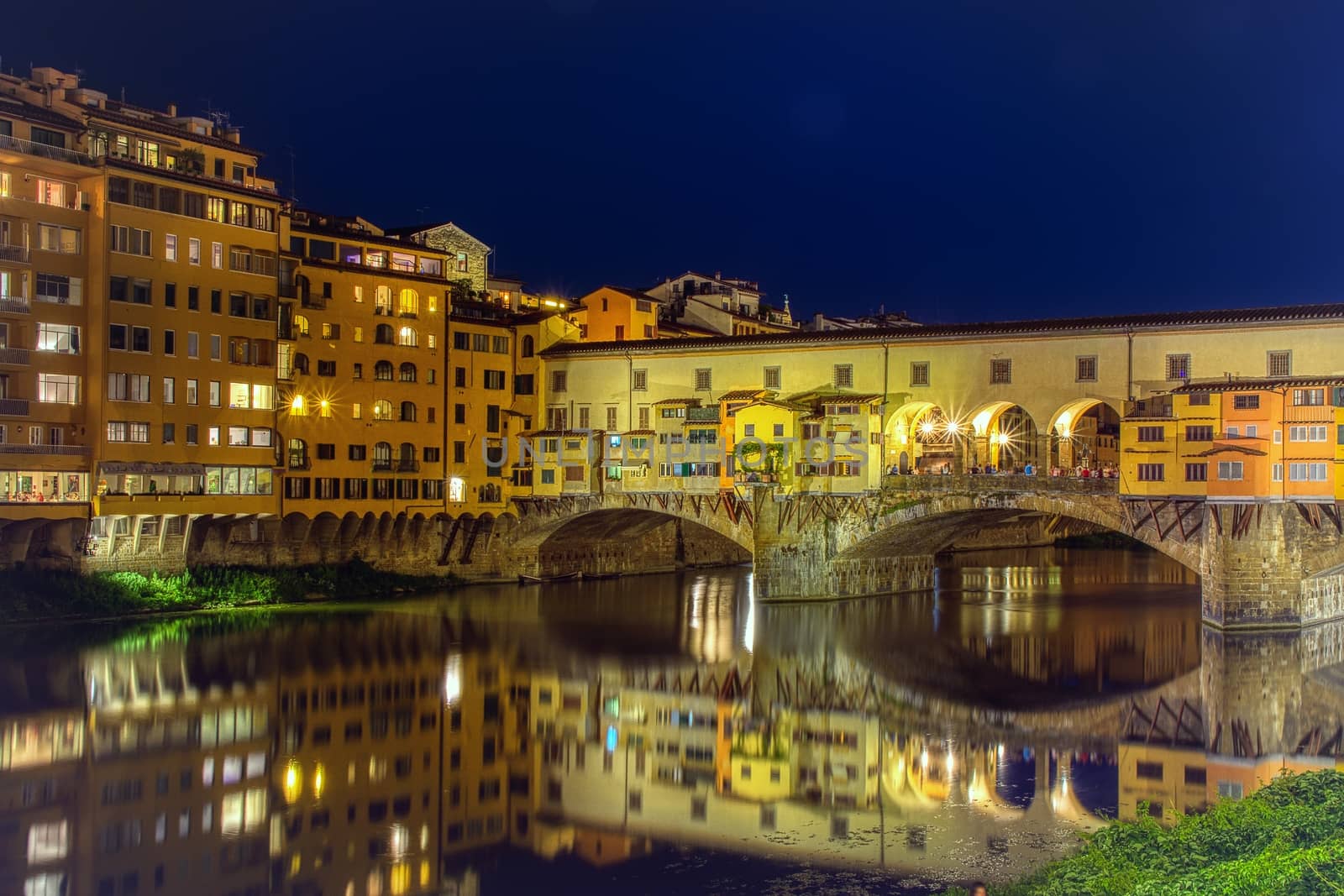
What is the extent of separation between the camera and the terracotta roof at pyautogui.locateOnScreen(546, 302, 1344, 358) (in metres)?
41.0

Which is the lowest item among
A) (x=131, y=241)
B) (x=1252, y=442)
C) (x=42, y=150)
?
(x=1252, y=442)

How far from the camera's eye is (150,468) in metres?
42.7

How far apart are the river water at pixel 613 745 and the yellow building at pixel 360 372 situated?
668cm

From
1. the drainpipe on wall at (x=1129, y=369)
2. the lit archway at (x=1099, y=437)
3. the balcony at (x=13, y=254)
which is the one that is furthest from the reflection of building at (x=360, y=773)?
the lit archway at (x=1099, y=437)

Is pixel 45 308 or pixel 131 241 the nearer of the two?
pixel 45 308

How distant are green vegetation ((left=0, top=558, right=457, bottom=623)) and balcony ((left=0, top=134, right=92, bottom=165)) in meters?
12.9

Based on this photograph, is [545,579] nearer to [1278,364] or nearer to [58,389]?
[58,389]

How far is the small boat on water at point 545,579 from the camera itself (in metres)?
56.4

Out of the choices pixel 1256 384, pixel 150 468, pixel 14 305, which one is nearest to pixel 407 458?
pixel 150 468

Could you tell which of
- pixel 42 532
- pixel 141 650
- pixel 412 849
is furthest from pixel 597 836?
pixel 42 532

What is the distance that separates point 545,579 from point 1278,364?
30.5m

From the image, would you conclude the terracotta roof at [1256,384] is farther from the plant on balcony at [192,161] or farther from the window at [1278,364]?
the plant on balcony at [192,161]

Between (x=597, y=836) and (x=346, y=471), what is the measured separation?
31138mm

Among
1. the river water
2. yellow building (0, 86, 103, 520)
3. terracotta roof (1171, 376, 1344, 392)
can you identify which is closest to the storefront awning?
yellow building (0, 86, 103, 520)
